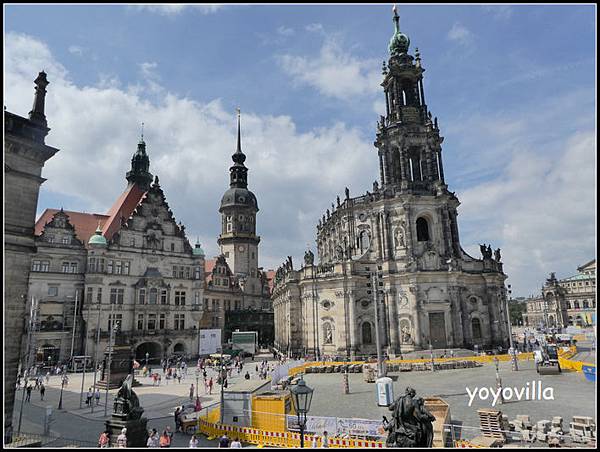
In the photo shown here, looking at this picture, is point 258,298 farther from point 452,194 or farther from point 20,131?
point 20,131

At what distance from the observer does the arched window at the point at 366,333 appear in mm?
46781

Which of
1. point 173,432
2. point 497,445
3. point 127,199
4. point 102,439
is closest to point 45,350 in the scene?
point 127,199

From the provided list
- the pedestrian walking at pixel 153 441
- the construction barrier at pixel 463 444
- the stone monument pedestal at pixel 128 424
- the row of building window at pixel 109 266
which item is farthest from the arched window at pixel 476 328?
the row of building window at pixel 109 266

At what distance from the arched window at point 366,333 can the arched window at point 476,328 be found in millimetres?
12463

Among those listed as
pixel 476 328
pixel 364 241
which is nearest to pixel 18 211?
pixel 364 241

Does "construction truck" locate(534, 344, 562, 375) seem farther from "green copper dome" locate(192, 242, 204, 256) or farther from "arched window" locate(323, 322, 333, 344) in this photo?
"green copper dome" locate(192, 242, 204, 256)

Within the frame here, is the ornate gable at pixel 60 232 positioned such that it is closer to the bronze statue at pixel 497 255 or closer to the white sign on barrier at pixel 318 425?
the white sign on barrier at pixel 318 425

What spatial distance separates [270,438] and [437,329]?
33.1 m

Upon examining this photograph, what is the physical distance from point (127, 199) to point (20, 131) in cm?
4166

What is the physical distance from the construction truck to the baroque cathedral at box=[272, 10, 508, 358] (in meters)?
12.8

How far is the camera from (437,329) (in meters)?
45.3

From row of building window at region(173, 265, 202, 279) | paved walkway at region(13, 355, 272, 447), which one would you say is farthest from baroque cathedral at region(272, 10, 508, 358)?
paved walkway at region(13, 355, 272, 447)

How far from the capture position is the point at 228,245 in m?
79.3

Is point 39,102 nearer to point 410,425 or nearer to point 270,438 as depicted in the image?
point 270,438
